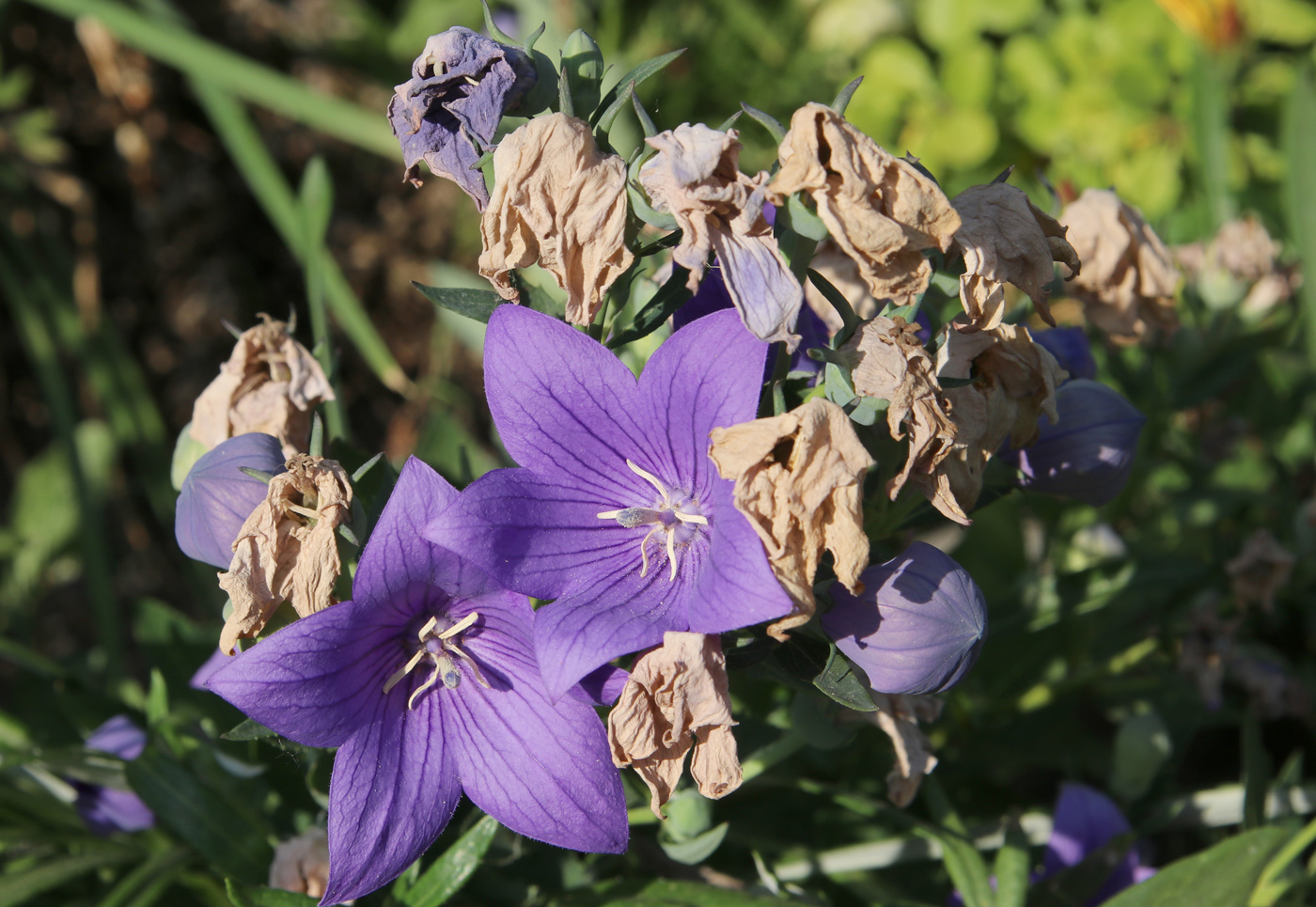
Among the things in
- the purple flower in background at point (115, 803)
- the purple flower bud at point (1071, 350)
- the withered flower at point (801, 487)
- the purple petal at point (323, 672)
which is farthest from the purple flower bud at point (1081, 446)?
the purple flower in background at point (115, 803)

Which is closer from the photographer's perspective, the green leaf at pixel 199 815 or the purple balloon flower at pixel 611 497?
the purple balloon flower at pixel 611 497

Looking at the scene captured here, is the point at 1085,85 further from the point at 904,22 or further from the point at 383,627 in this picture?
the point at 383,627

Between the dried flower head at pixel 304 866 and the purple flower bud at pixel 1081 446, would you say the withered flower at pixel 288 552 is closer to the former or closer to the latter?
the dried flower head at pixel 304 866

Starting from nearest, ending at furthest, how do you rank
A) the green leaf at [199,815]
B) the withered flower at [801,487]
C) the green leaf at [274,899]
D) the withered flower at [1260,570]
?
the withered flower at [801,487]
the green leaf at [274,899]
the green leaf at [199,815]
the withered flower at [1260,570]

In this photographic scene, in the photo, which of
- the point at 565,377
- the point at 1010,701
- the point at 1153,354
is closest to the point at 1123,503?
the point at 1153,354

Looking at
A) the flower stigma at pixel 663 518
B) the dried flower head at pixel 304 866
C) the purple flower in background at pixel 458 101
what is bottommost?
the dried flower head at pixel 304 866

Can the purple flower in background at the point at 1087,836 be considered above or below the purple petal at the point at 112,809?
below

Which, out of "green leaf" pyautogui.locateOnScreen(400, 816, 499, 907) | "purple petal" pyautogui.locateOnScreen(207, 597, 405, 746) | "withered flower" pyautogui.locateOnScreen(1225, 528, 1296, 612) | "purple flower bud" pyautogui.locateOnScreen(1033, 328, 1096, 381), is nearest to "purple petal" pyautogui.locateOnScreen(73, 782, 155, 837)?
"green leaf" pyautogui.locateOnScreen(400, 816, 499, 907)
